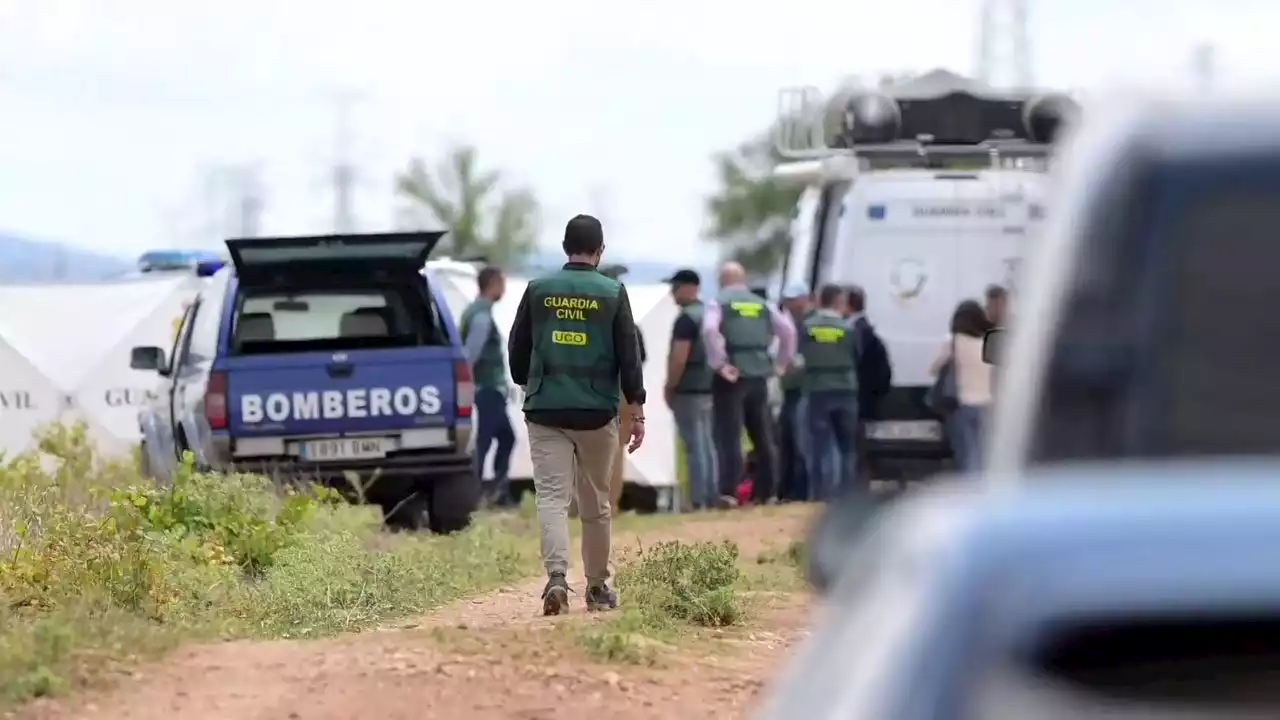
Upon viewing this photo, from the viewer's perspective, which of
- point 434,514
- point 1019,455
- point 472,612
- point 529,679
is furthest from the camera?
point 434,514

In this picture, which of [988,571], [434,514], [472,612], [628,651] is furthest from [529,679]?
[434,514]

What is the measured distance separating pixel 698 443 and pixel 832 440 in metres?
1.00

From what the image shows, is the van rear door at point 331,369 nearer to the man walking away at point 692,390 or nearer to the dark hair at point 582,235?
the man walking away at point 692,390

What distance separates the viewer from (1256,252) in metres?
3.75

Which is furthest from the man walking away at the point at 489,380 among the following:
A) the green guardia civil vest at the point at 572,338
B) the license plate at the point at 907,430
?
the green guardia civil vest at the point at 572,338

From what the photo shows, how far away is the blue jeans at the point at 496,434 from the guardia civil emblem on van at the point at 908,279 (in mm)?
3158

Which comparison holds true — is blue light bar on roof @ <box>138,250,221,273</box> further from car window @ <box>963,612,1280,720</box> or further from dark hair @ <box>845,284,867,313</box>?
car window @ <box>963,612,1280,720</box>

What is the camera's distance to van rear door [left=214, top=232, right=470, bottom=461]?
14039mm

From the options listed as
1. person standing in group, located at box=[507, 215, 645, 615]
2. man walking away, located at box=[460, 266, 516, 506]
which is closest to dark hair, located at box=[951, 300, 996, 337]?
man walking away, located at box=[460, 266, 516, 506]

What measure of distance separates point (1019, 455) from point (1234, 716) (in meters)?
1.63

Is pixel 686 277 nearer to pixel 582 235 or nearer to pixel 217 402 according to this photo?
pixel 217 402

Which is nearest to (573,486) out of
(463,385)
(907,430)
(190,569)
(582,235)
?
(582,235)

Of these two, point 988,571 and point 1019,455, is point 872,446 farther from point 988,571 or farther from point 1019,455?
point 988,571

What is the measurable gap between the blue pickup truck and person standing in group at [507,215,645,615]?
414 centimetres
